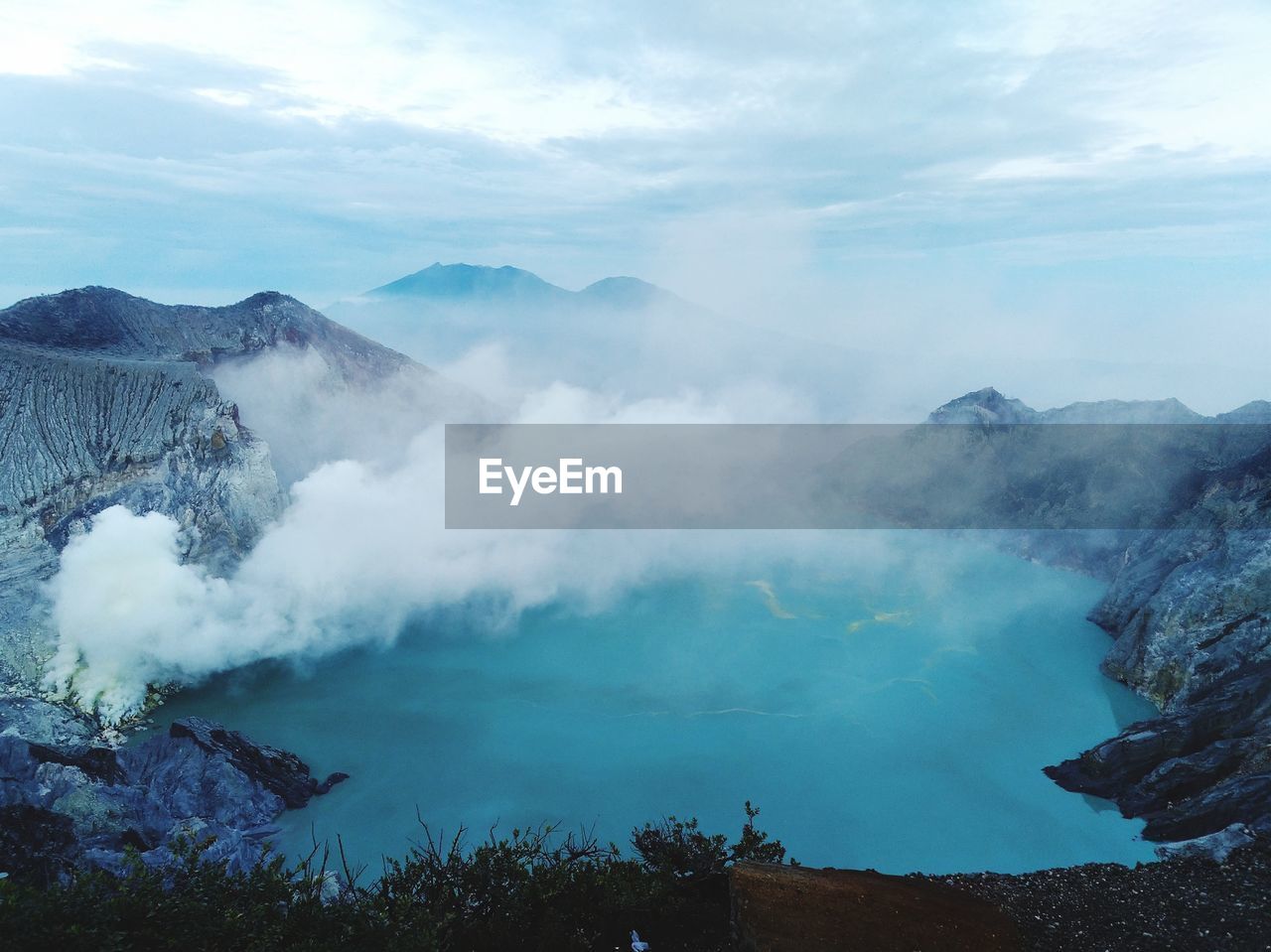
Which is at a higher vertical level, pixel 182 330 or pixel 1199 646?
pixel 182 330

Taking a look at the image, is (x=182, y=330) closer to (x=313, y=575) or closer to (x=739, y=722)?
(x=313, y=575)

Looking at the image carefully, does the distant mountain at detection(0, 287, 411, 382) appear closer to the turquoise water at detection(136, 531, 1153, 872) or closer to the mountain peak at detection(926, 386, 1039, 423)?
the turquoise water at detection(136, 531, 1153, 872)

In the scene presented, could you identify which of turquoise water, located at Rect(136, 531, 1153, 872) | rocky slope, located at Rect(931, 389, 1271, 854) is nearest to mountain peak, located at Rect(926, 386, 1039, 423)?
rocky slope, located at Rect(931, 389, 1271, 854)

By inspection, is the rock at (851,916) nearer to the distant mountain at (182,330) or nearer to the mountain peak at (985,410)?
the distant mountain at (182,330)

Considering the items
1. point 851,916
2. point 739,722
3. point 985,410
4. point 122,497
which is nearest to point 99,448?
point 122,497

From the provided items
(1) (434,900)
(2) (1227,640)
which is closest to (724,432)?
(2) (1227,640)

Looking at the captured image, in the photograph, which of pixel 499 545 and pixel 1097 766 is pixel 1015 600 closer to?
pixel 1097 766

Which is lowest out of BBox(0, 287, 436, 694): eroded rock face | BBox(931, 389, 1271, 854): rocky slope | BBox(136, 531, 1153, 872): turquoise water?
BBox(136, 531, 1153, 872): turquoise water
